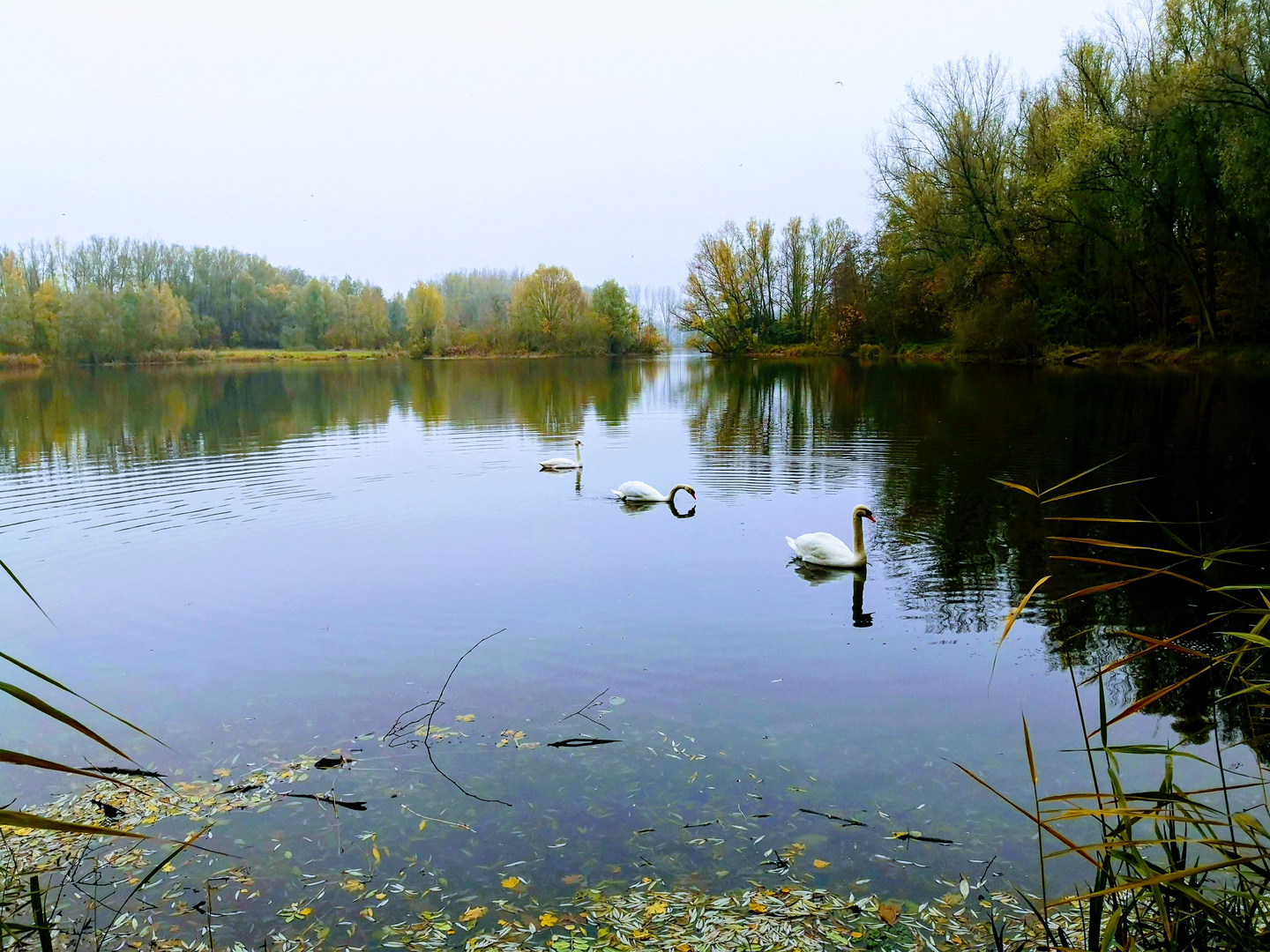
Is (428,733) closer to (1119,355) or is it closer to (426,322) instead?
(1119,355)

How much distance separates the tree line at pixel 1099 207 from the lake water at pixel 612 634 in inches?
669

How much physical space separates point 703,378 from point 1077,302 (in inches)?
819

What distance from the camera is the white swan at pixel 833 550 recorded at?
1117 centimetres

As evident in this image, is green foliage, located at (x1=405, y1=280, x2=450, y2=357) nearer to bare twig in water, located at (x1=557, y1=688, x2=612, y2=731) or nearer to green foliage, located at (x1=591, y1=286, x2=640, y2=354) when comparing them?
green foliage, located at (x1=591, y1=286, x2=640, y2=354)

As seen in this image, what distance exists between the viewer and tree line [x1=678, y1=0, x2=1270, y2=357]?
32719mm

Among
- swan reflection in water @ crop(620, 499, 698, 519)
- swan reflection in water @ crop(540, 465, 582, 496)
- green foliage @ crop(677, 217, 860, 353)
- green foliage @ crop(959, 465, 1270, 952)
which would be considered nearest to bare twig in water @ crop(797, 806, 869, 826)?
green foliage @ crop(959, 465, 1270, 952)

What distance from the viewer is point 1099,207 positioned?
4050cm

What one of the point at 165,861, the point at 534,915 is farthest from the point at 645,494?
the point at 165,861

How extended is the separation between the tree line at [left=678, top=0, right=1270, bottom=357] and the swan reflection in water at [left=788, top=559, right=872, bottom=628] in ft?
91.1

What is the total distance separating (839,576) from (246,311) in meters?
118

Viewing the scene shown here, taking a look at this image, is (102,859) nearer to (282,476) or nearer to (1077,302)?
(282,476)

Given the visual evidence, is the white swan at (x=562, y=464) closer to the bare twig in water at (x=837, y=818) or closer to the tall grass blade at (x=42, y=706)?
the bare twig in water at (x=837, y=818)

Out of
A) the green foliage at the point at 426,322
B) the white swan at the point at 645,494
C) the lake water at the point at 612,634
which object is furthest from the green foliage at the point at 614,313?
the white swan at the point at 645,494

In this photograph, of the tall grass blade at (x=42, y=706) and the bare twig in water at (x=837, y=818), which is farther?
the bare twig in water at (x=837, y=818)
